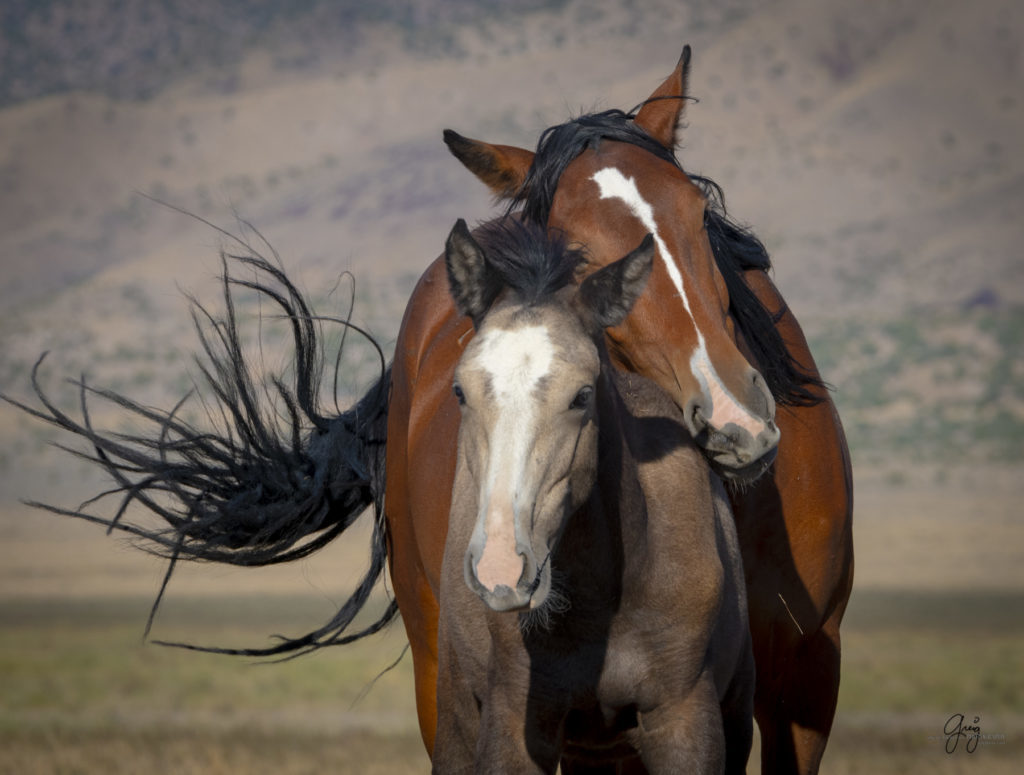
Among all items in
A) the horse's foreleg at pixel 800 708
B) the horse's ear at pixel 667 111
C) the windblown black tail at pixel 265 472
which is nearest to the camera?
the horse's ear at pixel 667 111

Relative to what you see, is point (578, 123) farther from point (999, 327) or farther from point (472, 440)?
point (999, 327)

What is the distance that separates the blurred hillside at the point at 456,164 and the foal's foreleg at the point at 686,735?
42574 mm

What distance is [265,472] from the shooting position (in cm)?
626

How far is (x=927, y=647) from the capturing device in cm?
2070

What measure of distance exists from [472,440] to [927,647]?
18542 mm

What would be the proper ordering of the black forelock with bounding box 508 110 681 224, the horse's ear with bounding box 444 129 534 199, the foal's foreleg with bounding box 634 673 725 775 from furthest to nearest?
1. the horse's ear with bounding box 444 129 534 199
2. the black forelock with bounding box 508 110 681 224
3. the foal's foreleg with bounding box 634 673 725 775

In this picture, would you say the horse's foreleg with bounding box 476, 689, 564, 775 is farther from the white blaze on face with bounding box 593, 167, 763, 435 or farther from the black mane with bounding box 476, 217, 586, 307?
the black mane with bounding box 476, 217, 586, 307

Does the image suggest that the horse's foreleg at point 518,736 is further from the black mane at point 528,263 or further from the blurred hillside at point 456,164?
the blurred hillside at point 456,164

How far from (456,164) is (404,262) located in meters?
23.1

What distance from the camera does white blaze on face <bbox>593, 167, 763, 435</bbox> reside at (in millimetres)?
3923

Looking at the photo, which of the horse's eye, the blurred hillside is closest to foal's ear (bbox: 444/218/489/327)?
the horse's eye

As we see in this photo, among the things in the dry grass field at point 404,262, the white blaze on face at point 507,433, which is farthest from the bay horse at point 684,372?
the dry grass field at point 404,262

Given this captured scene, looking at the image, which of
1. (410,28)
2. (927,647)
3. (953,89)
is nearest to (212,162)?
(410,28)

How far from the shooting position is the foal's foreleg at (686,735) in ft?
12.1
